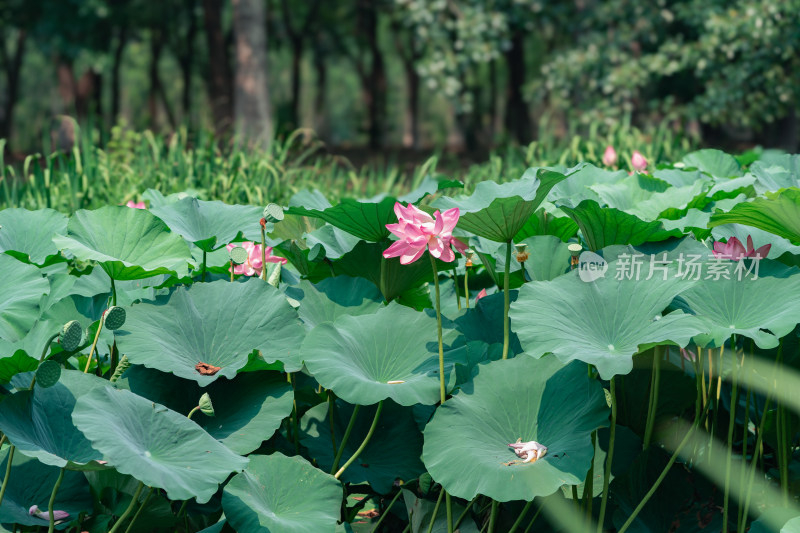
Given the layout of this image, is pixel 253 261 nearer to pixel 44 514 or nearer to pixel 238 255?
pixel 238 255

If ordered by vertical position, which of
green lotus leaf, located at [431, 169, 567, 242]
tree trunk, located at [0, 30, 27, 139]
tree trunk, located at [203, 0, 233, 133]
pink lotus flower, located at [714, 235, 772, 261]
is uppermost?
green lotus leaf, located at [431, 169, 567, 242]

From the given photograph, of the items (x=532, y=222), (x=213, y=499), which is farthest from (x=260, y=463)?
(x=532, y=222)

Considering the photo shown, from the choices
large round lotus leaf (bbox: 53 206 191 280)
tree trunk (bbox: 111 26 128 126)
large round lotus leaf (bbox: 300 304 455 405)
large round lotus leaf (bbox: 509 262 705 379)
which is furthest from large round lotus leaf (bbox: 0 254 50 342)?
tree trunk (bbox: 111 26 128 126)

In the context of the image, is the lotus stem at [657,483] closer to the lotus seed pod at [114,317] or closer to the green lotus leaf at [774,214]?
the green lotus leaf at [774,214]

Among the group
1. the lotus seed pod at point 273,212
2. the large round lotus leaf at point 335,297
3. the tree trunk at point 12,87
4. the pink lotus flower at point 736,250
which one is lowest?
the tree trunk at point 12,87

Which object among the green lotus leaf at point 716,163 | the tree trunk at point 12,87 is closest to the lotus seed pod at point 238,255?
the green lotus leaf at point 716,163

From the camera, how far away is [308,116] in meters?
38.2

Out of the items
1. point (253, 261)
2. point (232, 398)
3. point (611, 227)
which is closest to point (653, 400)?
point (611, 227)

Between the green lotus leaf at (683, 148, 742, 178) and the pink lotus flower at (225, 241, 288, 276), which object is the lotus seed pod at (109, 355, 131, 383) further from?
the green lotus leaf at (683, 148, 742, 178)

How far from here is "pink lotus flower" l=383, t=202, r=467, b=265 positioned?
54.6 inches

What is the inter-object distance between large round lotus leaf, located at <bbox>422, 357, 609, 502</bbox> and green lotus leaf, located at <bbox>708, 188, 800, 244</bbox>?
1.48 ft

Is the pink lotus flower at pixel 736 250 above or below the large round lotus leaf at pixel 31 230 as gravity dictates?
above

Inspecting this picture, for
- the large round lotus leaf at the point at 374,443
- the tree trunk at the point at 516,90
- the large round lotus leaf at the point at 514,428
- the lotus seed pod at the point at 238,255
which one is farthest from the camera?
the tree trunk at the point at 516,90

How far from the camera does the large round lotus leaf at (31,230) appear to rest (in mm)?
1781
